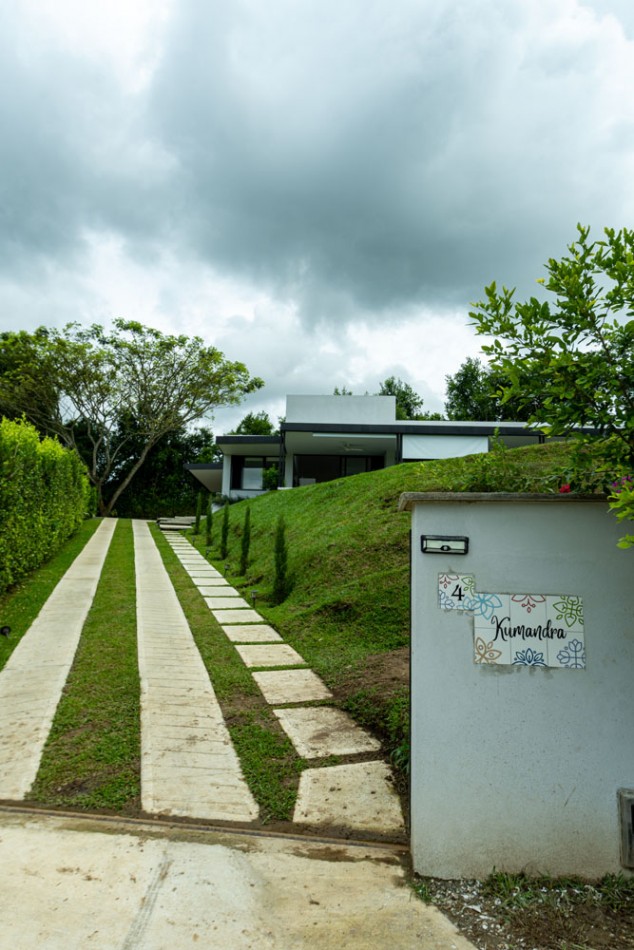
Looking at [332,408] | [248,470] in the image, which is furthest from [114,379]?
[332,408]

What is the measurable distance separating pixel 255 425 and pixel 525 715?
141ft

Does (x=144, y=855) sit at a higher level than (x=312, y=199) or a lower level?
lower

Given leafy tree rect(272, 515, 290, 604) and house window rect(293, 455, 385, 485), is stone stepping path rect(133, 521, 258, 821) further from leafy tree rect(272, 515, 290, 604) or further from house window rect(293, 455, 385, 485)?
house window rect(293, 455, 385, 485)

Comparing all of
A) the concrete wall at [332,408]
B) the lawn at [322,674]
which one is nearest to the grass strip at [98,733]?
the lawn at [322,674]

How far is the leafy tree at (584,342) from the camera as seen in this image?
2.31 meters

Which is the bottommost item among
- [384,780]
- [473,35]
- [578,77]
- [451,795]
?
[384,780]

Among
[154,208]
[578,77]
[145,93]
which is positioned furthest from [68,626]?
[578,77]

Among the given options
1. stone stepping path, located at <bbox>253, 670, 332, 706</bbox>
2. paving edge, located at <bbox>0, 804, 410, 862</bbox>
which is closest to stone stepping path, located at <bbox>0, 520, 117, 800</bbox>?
paving edge, located at <bbox>0, 804, 410, 862</bbox>

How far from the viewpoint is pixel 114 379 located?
26.3 m

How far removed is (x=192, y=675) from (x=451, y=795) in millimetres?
3306

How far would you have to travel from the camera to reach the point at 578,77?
20.7ft

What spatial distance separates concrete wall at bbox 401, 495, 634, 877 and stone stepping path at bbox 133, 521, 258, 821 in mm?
1133

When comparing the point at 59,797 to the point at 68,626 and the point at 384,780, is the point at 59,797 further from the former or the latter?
the point at 68,626

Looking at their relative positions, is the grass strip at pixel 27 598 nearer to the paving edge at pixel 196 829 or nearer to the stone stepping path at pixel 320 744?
the stone stepping path at pixel 320 744
